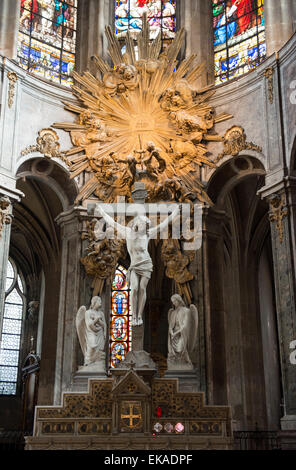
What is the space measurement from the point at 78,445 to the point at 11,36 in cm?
1016

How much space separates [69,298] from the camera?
16109mm

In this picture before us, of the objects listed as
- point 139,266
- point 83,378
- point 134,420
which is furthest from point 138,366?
point 83,378

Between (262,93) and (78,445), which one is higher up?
(262,93)

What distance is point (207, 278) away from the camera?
629 inches

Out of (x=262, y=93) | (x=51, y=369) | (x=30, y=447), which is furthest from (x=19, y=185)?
(x=30, y=447)

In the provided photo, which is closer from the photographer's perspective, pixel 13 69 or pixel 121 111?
pixel 13 69

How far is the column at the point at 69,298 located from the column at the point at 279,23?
20.8ft

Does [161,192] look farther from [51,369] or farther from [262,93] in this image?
[51,369]

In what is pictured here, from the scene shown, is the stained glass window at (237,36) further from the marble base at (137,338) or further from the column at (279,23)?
the marble base at (137,338)

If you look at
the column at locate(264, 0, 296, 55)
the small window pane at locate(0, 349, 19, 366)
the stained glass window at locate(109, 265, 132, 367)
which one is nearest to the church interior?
the column at locate(264, 0, 296, 55)

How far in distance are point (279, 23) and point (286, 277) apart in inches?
258

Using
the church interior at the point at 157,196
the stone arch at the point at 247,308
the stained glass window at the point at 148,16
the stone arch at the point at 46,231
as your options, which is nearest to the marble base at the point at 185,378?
the church interior at the point at 157,196

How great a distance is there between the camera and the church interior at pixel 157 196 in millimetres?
13164

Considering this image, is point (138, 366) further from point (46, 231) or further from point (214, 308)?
point (46, 231)
